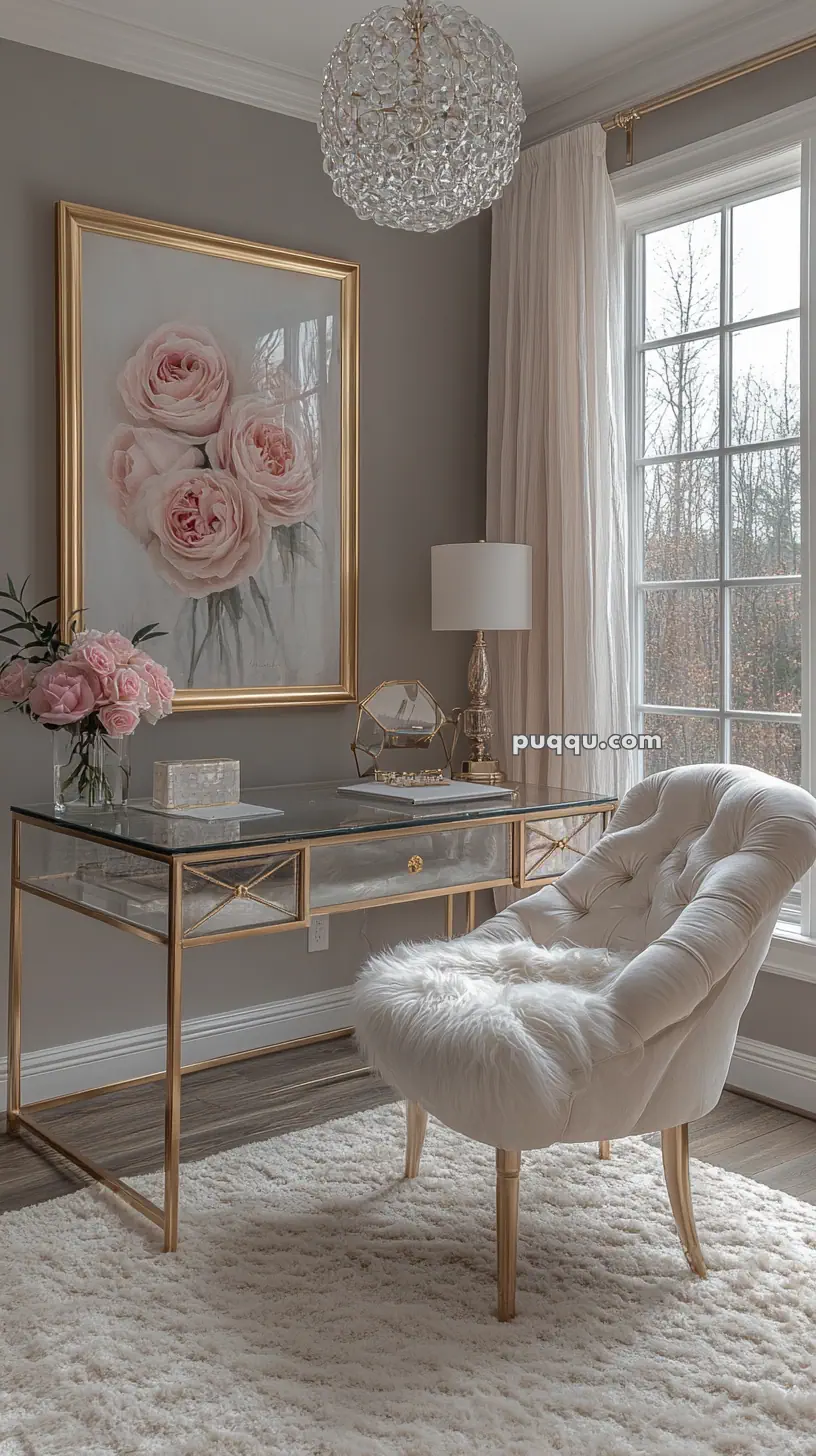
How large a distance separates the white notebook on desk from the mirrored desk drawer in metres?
0.11

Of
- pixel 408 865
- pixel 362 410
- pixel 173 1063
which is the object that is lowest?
pixel 173 1063

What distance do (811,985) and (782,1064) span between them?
23 centimetres

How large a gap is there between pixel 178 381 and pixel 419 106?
1.46 m

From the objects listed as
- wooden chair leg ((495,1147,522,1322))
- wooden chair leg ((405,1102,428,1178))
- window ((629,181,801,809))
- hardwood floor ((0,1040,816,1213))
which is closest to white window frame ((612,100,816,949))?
window ((629,181,801,809))

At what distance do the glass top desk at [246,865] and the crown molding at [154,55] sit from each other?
6.08ft

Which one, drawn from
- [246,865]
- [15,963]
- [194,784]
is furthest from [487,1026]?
[15,963]

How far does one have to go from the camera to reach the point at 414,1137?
2.54 m

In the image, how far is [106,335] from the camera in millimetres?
3004

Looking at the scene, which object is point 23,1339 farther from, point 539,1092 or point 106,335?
point 106,335

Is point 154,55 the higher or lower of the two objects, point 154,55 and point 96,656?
the higher

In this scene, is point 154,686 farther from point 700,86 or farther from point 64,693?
point 700,86

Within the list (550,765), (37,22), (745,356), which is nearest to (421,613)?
(550,765)

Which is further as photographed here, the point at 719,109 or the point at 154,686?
the point at 719,109

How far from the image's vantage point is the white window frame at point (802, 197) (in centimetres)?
293
